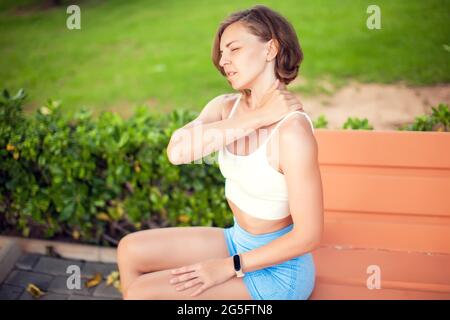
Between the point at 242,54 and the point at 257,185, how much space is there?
57cm

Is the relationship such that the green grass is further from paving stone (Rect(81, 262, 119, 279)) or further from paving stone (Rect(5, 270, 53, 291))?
paving stone (Rect(5, 270, 53, 291))

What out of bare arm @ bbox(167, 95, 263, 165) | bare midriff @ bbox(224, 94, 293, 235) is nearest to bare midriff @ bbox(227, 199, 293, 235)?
bare midriff @ bbox(224, 94, 293, 235)

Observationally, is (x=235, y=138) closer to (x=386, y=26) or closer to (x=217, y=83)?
(x=217, y=83)

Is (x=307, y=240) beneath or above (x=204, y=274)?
above

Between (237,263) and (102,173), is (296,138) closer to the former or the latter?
(237,263)

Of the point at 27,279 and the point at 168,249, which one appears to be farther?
the point at 27,279

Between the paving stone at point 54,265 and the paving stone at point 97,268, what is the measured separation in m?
0.05

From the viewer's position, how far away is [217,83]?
6945 millimetres

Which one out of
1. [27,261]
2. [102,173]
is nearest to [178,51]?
[102,173]

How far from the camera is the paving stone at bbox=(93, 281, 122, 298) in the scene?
11.8 ft

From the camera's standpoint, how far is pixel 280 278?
2.32 meters

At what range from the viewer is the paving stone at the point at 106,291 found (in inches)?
142

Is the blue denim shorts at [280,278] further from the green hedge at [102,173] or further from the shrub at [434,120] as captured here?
the shrub at [434,120]

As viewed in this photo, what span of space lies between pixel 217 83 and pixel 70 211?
3569mm
